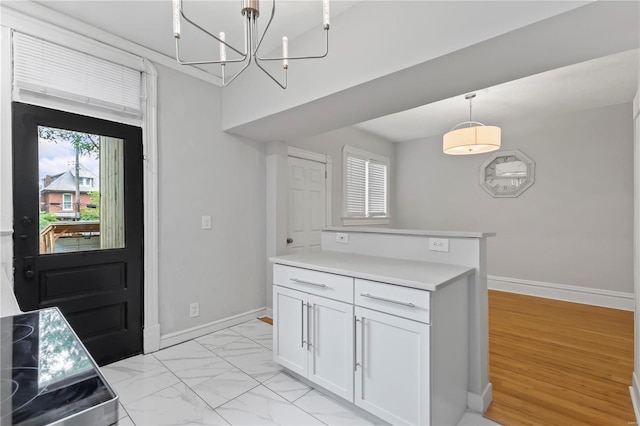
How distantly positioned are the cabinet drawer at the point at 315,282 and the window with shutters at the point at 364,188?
2568mm

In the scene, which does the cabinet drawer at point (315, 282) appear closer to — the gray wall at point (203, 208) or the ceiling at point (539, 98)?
the gray wall at point (203, 208)

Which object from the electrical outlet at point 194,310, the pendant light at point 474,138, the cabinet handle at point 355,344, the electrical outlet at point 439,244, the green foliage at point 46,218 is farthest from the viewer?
the pendant light at point 474,138

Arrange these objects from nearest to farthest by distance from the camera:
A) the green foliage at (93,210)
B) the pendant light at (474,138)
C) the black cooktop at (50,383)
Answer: the black cooktop at (50,383) → the green foliage at (93,210) → the pendant light at (474,138)

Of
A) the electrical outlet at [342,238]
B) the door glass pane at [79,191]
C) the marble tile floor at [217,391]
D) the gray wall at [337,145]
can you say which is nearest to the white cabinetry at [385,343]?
the marble tile floor at [217,391]

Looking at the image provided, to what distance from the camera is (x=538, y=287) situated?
4.47 m

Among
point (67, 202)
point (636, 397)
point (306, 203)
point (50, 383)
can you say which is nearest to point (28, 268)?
point (67, 202)

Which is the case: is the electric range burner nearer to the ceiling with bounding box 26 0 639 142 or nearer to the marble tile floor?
the marble tile floor

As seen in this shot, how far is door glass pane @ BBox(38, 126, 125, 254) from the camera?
217 cm

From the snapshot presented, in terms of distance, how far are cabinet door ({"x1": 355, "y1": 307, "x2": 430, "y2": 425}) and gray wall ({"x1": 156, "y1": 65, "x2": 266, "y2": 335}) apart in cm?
187

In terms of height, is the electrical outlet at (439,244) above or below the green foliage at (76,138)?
below

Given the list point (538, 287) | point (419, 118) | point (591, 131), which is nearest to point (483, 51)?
point (419, 118)

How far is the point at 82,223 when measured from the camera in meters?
2.34

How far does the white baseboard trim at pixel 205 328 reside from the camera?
278 cm

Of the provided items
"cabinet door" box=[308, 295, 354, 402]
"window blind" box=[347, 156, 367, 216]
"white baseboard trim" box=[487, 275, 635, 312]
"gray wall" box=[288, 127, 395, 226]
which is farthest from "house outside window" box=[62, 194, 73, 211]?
"white baseboard trim" box=[487, 275, 635, 312]
